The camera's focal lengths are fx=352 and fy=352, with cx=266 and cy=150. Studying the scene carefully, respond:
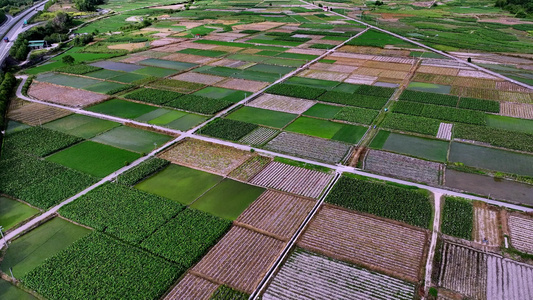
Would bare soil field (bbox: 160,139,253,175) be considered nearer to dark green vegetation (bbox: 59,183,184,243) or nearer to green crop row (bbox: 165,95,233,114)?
dark green vegetation (bbox: 59,183,184,243)

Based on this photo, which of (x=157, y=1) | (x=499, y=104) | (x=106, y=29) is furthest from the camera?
(x=157, y=1)

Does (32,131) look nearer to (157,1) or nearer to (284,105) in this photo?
(284,105)

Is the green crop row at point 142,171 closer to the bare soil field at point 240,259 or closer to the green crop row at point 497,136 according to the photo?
the bare soil field at point 240,259

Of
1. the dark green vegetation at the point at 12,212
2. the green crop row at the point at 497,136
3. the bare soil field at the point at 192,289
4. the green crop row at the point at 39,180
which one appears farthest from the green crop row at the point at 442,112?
the dark green vegetation at the point at 12,212

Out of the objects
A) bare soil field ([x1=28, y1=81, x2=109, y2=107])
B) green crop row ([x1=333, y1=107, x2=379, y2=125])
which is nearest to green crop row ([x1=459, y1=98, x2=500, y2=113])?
green crop row ([x1=333, y1=107, x2=379, y2=125])

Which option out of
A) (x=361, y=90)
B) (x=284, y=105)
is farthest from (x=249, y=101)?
(x=361, y=90)

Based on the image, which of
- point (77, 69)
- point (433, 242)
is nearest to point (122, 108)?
point (77, 69)

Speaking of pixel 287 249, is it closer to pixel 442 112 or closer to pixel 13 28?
pixel 442 112
